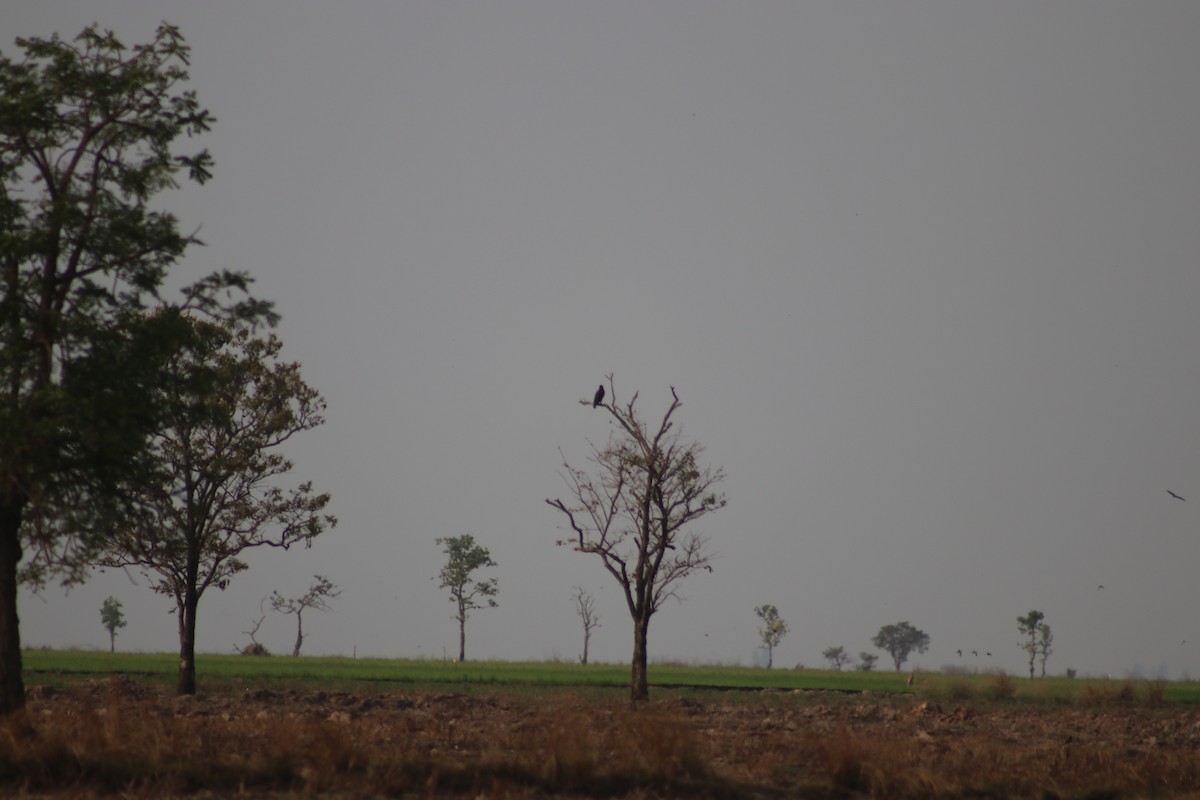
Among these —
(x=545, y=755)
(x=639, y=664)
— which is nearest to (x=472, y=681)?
(x=639, y=664)

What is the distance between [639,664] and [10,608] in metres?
24.5

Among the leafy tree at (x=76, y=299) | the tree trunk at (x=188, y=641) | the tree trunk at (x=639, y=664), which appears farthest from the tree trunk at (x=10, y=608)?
the tree trunk at (x=639, y=664)

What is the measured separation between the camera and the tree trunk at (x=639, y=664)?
43781 mm

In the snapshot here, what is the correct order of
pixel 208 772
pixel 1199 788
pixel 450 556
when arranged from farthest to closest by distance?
pixel 450 556, pixel 1199 788, pixel 208 772

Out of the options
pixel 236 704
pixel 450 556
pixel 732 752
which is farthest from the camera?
pixel 450 556

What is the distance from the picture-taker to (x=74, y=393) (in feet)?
83.5

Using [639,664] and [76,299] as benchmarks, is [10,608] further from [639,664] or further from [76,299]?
[639,664]

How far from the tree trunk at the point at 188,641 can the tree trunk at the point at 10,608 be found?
1670 cm

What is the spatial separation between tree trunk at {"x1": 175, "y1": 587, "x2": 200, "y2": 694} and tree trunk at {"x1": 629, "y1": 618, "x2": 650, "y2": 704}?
1651 centimetres

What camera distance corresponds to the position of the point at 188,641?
43.2 metres

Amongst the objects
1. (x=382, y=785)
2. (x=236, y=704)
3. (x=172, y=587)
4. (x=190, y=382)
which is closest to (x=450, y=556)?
(x=172, y=587)

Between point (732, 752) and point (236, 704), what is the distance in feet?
60.0

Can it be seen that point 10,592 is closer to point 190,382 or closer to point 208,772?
point 190,382

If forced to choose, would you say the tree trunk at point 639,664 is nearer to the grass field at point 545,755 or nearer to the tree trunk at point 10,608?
the grass field at point 545,755
